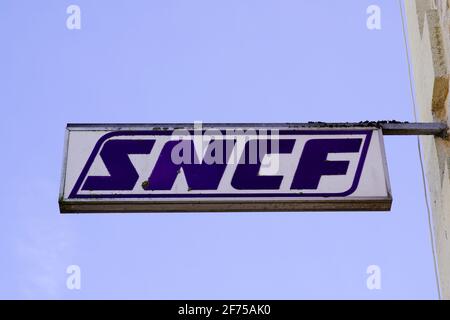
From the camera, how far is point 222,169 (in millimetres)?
4816

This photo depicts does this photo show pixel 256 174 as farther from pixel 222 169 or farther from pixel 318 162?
pixel 318 162

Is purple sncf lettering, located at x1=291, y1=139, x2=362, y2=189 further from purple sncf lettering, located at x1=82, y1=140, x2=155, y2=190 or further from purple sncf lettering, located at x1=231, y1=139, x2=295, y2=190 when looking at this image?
purple sncf lettering, located at x1=82, y1=140, x2=155, y2=190

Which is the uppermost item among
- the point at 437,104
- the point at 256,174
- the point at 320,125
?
the point at 437,104

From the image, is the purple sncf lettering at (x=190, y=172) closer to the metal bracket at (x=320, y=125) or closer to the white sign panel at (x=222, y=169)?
the white sign panel at (x=222, y=169)

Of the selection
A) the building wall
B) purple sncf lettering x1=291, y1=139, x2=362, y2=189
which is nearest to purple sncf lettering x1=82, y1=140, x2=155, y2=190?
purple sncf lettering x1=291, y1=139, x2=362, y2=189

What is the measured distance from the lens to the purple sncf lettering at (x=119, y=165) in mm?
4770

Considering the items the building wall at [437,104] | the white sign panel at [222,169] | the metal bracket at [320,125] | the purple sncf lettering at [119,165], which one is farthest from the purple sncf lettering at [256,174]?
the building wall at [437,104]

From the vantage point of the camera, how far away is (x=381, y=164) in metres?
4.80

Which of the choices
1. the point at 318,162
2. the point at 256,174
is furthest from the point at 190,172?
the point at 318,162

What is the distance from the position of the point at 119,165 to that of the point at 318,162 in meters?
1.06
